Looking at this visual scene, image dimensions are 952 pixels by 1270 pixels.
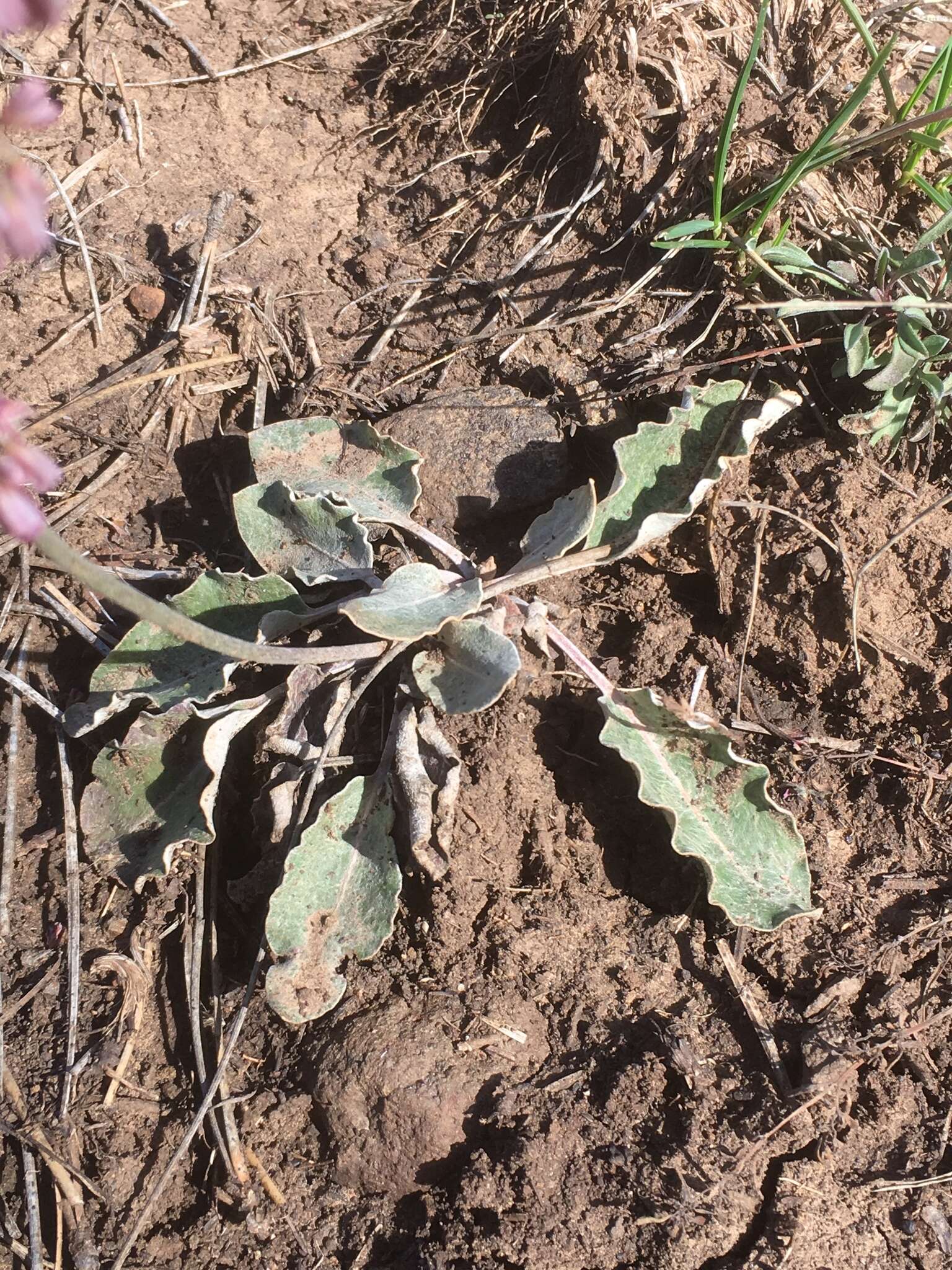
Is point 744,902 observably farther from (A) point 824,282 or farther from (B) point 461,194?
(B) point 461,194

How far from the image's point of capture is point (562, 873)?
7.04 feet

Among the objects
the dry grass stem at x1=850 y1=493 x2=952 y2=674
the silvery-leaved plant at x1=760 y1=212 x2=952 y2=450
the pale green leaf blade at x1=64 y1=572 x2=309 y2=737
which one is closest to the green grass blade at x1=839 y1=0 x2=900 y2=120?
the silvery-leaved plant at x1=760 y1=212 x2=952 y2=450

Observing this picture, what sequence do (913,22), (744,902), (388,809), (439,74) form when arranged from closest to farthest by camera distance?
(744,902)
(388,809)
(913,22)
(439,74)

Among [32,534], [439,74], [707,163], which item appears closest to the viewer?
[32,534]

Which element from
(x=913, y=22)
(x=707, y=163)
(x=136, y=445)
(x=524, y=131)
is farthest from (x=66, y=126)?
(x=913, y=22)

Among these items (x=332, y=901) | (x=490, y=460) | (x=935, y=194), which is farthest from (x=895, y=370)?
(x=332, y=901)

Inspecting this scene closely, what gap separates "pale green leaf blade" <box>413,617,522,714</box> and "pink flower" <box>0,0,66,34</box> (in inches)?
53.3

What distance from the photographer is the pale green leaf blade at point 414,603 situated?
6.91ft

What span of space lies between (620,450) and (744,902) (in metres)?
1.05

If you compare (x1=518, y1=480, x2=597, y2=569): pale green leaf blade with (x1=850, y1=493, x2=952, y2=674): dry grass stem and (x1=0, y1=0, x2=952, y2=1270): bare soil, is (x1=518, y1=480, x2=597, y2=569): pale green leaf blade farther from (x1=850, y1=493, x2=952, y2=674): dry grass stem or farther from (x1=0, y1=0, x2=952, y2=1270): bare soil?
(x1=850, y1=493, x2=952, y2=674): dry grass stem

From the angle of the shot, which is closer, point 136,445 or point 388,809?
point 388,809

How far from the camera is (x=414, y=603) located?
2.26 m

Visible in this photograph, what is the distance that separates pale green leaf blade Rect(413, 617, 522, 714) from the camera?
210 cm

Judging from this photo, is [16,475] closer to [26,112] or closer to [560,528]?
[26,112]
